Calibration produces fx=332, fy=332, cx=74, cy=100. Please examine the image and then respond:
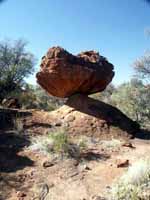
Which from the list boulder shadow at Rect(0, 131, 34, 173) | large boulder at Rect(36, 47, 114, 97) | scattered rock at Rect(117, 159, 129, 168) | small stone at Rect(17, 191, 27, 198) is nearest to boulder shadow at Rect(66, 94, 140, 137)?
large boulder at Rect(36, 47, 114, 97)

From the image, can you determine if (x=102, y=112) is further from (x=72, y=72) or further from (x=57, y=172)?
(x=57, y=172)

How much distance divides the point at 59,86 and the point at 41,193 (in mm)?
7391

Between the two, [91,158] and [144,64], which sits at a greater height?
[144,64]

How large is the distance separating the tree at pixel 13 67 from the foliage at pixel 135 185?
1607 centimetres

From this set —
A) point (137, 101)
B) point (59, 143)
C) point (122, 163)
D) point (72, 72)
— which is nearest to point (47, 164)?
point (59, 143)

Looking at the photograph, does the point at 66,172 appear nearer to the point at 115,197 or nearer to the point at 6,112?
the point at 115,197

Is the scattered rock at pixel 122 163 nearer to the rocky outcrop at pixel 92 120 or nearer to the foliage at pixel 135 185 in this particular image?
the foliage at pixel 135 185

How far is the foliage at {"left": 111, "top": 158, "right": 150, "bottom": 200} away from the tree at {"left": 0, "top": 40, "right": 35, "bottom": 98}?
52.7 ft

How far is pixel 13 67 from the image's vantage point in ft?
76.0

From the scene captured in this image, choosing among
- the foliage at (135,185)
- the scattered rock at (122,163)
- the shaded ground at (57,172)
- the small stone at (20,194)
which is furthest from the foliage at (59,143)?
the foliage at (135,185)

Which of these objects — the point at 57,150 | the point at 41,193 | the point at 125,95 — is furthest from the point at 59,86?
the point at 125,95

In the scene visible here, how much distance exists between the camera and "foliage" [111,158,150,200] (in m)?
5.93

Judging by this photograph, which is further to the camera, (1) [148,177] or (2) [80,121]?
(2) [80,121]

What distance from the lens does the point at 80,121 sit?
12453 millimetres
